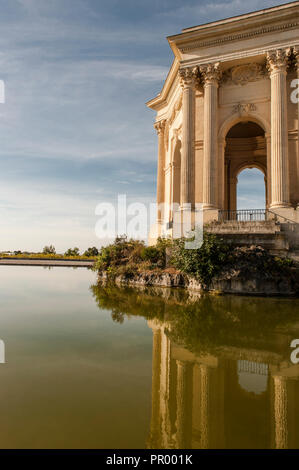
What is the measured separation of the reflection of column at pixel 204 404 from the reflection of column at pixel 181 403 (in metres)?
0.17

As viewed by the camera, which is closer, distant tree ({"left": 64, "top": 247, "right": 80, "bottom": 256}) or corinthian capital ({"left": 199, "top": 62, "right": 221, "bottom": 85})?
corinthian capital ({"left": 199, "top": 62, "right": 221, "bottom": 85})

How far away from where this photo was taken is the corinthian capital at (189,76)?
16453 mm

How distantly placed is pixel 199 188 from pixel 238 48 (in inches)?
299

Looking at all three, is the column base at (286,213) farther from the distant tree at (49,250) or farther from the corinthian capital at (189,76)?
the distant tree at (49,250)

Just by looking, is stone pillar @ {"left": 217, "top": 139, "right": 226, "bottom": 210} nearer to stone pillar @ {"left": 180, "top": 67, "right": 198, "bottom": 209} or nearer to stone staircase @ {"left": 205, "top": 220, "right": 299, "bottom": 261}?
stone pillar @ {"left": 180, "top": 67, "right": 198, "bottom": 209}

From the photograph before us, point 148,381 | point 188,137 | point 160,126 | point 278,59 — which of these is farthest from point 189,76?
point 148,381

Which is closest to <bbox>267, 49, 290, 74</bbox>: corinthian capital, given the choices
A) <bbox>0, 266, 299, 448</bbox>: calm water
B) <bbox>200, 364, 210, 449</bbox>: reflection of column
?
<bbox>0, 266, 299, 448</bbox>: calm water

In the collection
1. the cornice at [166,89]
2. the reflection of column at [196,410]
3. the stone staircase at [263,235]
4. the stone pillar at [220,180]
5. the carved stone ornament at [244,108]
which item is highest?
the cornice at [166,89]

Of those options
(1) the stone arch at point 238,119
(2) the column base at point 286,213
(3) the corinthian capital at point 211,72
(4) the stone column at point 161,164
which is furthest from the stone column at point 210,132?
(4) the stone column at point 161,164

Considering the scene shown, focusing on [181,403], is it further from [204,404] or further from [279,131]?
[279,131]

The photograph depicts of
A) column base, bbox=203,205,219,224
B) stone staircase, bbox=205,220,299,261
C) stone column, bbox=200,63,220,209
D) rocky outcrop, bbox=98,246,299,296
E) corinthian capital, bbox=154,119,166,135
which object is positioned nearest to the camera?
rocky outcrop, bbox=98,246,299,296

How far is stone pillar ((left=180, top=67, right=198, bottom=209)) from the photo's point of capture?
53.3 ft

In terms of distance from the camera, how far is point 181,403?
319 centimetres

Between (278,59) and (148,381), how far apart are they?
1663 cm
